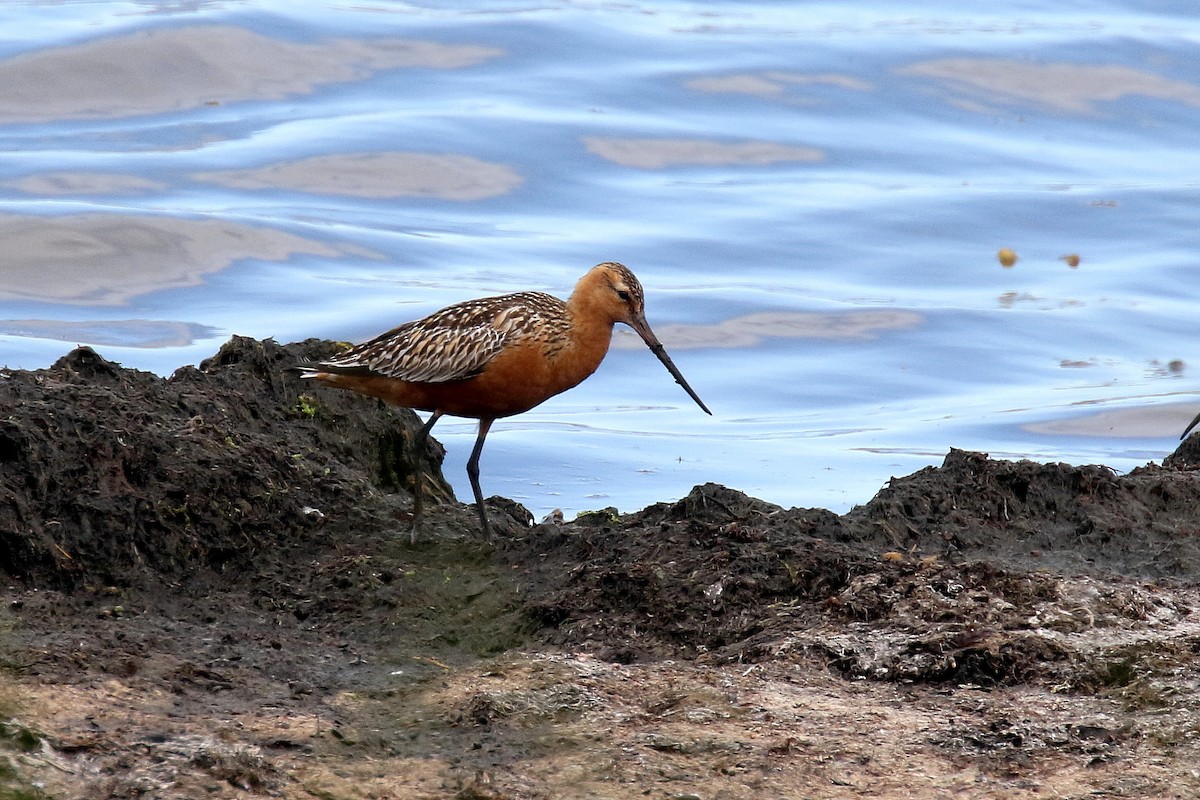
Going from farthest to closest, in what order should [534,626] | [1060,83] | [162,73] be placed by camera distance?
[1060,83], [162,73], [534,626]

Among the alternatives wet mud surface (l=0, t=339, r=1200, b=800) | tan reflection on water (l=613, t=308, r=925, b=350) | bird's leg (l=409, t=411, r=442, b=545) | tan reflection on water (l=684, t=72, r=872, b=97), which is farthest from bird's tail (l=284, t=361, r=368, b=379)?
tan reflection on water (l=684, t=72, r=872, b=97)

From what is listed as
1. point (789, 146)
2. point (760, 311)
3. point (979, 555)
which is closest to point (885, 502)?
point (979, 555)

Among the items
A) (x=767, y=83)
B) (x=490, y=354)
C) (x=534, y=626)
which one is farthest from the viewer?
(x=767, y=83)

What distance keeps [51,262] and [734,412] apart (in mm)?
7663

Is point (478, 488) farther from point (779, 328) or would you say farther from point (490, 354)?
point (779, 328)

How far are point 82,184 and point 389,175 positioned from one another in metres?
3.63

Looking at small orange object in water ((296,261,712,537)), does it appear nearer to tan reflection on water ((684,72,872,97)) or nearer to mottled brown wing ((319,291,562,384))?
mottled brown wing ((319,291,562,384))

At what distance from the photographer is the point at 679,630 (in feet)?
20.1

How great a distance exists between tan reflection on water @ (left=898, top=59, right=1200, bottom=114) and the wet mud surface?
18028mm

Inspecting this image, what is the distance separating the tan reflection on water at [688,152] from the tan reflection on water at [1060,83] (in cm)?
348

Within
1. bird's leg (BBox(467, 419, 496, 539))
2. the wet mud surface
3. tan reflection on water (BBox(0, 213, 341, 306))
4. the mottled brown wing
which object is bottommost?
the wet mud surface

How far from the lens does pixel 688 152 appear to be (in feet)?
73.7

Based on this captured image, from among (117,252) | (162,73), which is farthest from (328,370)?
(162,73)

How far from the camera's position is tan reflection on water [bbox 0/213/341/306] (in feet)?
57.7
